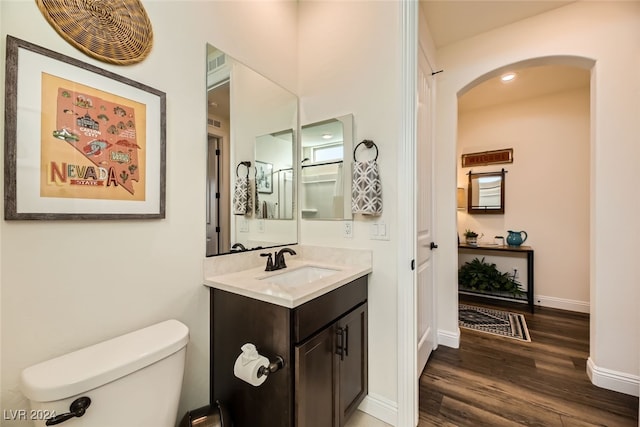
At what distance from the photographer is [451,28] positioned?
2.20 metres

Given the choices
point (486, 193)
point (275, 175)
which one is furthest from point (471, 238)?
point (275, 175)

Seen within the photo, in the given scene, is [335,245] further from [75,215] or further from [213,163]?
[75,215]

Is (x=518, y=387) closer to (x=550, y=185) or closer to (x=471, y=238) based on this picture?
(x=471, y=238)

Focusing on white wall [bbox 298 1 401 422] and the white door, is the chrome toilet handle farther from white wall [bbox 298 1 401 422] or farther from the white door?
the white door

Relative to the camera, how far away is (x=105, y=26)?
1012 mm

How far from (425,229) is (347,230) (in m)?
0.78

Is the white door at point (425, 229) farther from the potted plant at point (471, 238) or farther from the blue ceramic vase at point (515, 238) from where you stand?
the blue ceramic vase at point (515, 238)

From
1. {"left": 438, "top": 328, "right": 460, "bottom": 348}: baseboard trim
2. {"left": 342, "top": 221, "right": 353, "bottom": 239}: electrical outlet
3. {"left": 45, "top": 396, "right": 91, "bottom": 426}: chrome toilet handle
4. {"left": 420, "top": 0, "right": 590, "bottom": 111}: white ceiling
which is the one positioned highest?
{"left": 420, "top": 0, "right": 590, "bottom": 111}: white ceiling

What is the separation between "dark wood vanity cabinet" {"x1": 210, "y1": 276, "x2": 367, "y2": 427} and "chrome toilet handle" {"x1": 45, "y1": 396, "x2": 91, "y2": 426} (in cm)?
57

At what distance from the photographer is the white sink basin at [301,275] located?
1565 mm

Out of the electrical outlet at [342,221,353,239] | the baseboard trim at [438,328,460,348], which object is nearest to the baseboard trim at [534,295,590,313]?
the baseboard trim at [438,328,460,348]

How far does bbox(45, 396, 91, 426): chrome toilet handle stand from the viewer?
0.72 metres

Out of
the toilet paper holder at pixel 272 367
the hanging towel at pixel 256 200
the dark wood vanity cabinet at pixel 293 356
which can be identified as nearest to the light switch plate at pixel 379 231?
the dark wood vanity cabinet at pixel 293 356

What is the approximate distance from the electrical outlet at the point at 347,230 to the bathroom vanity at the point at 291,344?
251 millimetres
